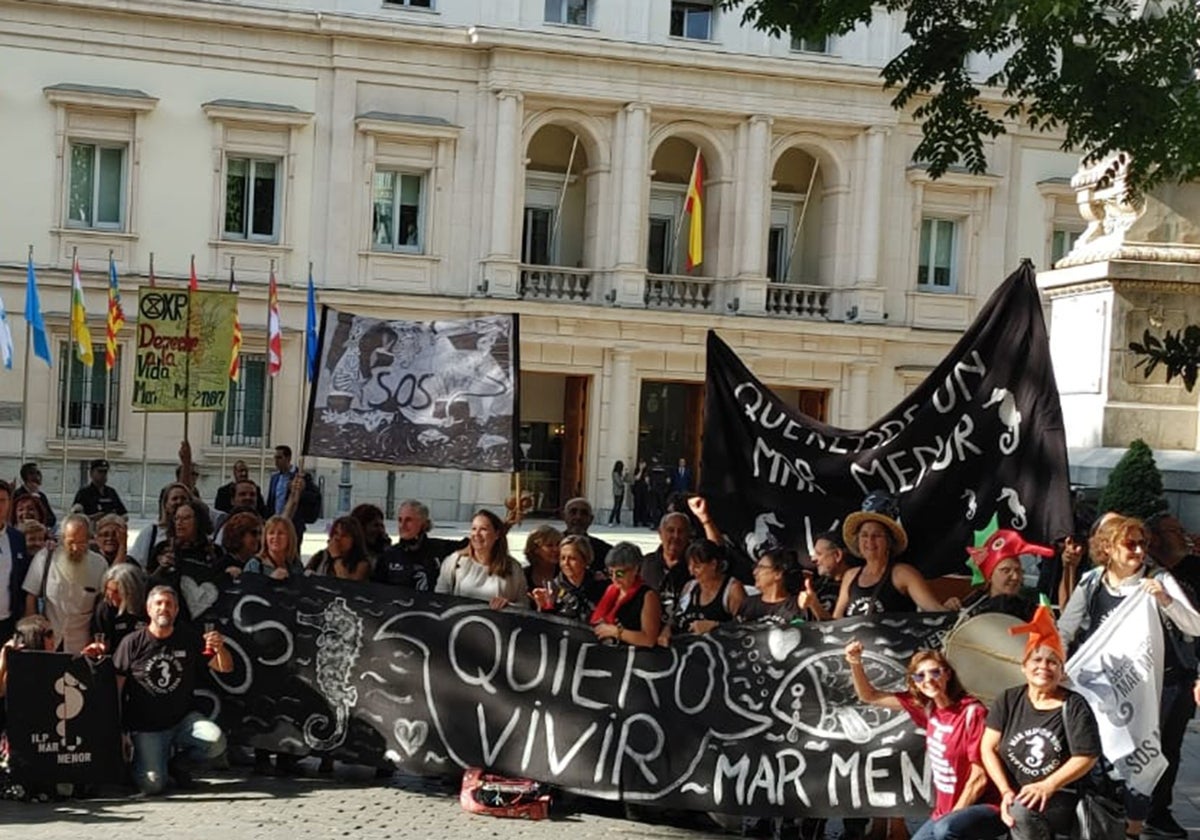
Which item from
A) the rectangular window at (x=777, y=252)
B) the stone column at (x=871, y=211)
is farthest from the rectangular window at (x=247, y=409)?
the stone column at (x=871, y=211)

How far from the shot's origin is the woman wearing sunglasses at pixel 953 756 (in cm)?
775

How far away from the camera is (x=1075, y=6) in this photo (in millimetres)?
9672

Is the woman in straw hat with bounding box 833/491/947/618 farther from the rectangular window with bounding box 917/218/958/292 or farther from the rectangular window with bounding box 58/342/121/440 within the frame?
the rectangular window with bounding box 917/218/958/292

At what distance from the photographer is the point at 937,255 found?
4253 centimetres

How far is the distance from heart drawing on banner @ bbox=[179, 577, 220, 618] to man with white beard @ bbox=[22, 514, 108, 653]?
498 millimetres

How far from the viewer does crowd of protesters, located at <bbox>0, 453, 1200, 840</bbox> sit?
771 cm

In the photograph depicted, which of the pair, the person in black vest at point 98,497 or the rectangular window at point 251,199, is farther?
the rectangular window at point 251,199

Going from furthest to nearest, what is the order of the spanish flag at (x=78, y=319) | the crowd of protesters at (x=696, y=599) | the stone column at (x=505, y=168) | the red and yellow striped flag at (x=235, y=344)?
1. the stone column at (x=505, y=168)
2. the spanish flag at (x=78, y=319)
3. the red and yellow striped flag at (x=235, y=344)
4. the crowd of protesters at (x=696, y=599)

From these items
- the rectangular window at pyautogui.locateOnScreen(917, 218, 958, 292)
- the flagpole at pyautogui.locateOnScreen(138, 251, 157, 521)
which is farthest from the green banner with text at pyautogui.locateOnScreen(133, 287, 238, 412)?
the rectangular window at pyautogui.locateOnScreen(917, 218, 958, 292)

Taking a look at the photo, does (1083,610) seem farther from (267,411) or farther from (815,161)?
(815,161)

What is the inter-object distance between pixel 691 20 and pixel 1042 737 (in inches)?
1336

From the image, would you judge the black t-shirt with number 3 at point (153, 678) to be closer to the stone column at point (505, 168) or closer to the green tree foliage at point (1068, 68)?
the green tree foliage at point (1068, 68)

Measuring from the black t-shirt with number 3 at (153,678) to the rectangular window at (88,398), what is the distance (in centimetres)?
2703

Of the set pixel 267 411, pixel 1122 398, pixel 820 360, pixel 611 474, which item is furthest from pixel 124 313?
pixel 1122 398
